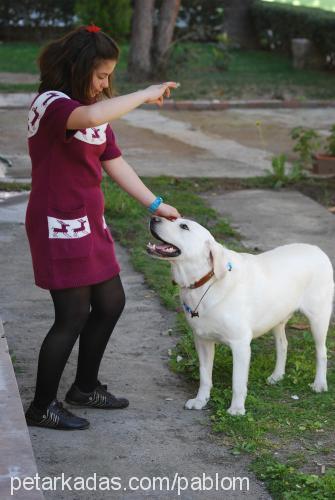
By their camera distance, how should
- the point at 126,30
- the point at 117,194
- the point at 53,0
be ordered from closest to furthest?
the point at 117,194 < the point at 126,30 < the point at 53,0

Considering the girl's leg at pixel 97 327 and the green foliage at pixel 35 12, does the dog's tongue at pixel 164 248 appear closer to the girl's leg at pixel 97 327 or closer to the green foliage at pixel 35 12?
the girl's leg at pixel 97 327

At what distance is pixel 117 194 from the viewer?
29.4 ft

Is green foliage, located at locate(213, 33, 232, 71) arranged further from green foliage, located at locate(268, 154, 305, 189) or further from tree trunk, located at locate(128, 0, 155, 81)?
green foliage, located at locate(268, 154, 305, 189)

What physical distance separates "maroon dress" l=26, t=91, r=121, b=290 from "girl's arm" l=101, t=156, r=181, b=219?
214 millimetres

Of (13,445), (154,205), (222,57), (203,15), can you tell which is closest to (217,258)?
(154,205)

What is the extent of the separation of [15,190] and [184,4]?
14.8 metres

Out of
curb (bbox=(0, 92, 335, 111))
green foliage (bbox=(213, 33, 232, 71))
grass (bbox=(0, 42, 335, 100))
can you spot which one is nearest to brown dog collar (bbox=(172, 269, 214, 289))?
curb (bbox=(0, 92, 335, 111))

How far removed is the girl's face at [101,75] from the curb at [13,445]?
1.22 meters

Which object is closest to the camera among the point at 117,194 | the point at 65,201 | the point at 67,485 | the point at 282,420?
the point at 67,485

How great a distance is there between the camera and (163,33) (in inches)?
658

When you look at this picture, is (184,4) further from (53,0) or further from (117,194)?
(117,194)

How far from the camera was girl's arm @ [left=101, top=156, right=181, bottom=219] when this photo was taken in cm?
458

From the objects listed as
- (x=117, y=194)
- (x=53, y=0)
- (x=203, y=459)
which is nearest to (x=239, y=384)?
(x=203, y=459)

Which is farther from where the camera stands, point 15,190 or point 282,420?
point 15,190
